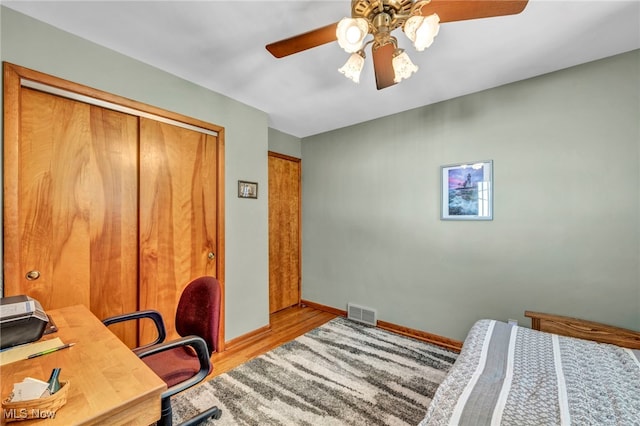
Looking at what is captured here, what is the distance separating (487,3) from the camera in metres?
1.05

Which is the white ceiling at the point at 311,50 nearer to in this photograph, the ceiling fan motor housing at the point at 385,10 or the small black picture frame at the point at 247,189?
the ceiling fan motor housing at the point at 385,10

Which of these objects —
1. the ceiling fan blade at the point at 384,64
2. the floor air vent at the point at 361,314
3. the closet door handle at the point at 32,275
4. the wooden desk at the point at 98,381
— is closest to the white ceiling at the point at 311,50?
the ceiling fan blade at the point at 384,64

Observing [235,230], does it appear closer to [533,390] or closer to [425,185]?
[425,185]

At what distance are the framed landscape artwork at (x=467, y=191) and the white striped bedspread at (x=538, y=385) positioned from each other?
117cm

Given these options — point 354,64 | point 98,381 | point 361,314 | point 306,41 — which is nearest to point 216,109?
point 306,41

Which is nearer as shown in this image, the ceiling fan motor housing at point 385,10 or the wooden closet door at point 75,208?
the ceiling fan motor housing at point 385,10

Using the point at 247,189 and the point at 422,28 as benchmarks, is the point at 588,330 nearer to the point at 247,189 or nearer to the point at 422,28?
the point at 422,28

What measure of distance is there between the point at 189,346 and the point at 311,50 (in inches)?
82.7

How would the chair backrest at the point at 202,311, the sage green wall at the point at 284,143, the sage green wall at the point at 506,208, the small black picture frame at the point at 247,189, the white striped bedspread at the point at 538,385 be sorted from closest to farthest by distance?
the white striped bedspread at the point at 538,385 < the chair backrest at the point at 202,311 < the sage green wall at the point at 506,208 < the small black picture frame at the point at 247,189 < the sage green wall at the point at 284,143

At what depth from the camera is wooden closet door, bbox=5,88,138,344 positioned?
1.56 m

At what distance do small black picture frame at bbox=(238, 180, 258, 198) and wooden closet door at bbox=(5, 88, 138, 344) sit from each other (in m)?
0.91

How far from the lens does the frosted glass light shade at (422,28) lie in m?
1.08

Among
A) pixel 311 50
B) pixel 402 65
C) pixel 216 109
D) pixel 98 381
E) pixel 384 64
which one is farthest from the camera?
pixel 216 109

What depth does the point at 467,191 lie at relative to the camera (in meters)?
2.52
